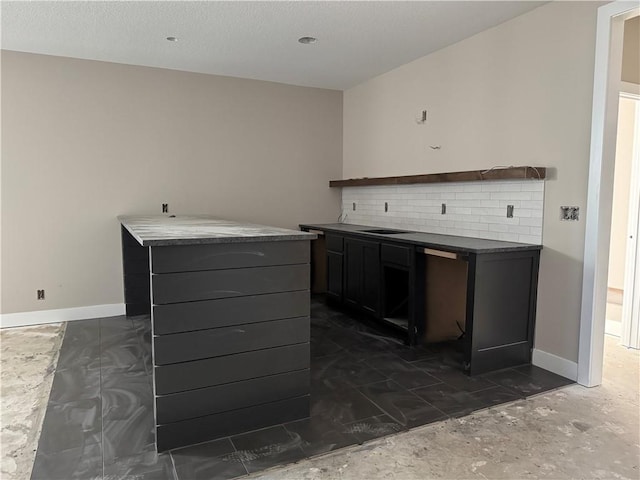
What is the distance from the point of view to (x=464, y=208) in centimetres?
390

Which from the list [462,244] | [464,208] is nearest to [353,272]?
[464,208]

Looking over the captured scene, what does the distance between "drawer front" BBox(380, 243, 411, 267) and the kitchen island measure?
53.5 inches

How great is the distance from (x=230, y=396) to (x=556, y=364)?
229 centimetres

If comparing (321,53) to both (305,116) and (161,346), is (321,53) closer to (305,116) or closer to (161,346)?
(305,116)

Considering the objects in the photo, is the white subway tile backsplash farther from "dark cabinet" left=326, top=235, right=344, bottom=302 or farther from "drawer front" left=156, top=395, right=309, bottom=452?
"drawer front" left=156, top=395, right=309, bottom=452

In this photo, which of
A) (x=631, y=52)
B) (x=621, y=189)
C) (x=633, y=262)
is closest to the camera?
(x=631, y=52)

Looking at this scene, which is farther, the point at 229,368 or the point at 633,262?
the point at 633,262

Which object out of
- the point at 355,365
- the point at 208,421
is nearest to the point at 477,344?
the point at 355,365

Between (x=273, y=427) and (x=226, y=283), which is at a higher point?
(x=226, y=283)

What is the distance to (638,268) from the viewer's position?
360cm

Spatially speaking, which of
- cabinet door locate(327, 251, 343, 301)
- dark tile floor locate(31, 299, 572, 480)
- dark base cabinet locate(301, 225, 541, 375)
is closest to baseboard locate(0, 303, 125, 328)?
dark tile floor locate(31, 299, 572, 480)

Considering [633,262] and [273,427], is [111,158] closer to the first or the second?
[273,427]

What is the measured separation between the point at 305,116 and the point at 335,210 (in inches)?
49.2

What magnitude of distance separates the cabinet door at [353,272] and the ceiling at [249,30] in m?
1.83
